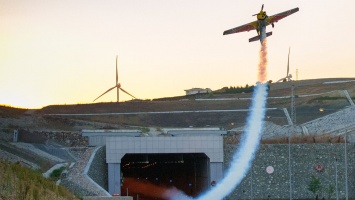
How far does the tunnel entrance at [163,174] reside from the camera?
7456 cm

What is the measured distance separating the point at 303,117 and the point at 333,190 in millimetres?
46175

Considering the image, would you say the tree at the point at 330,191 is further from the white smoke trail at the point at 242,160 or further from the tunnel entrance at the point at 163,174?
the tunnel entrance at the point at 163,174

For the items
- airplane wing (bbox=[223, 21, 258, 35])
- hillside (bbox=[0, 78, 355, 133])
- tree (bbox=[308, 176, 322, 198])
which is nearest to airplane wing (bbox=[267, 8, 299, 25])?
airplane wing (bbox=[223, 21, 258, 35])

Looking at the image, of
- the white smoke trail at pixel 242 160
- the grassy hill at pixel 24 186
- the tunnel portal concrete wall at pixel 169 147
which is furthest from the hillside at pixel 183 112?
the grassy hill at pixel 24 186

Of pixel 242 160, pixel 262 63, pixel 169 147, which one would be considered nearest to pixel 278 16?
pixel 262 63

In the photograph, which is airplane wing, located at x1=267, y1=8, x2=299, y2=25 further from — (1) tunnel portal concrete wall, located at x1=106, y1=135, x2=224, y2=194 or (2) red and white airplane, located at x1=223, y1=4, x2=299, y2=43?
(1) tunnel portal concrete wall, located at x1=106, y1=135, x2=224, y2=194

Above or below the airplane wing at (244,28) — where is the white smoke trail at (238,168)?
below

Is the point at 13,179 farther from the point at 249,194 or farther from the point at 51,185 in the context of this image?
the point at 249,194

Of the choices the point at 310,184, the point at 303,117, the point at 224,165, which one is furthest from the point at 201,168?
the point at 303,117

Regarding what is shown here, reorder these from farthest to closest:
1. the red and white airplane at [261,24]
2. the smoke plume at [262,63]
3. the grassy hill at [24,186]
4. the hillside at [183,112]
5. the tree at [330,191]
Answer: the hillside at [183,112] < the red and white airplane at [261,24] < the smoke plume at [262,63] < the tree at [330,191] < the grassy hill at [24,186]

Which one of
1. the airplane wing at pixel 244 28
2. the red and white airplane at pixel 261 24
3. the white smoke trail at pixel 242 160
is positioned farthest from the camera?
the airplane wing at pixel 244 28

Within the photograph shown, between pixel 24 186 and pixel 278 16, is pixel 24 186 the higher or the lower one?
the lower one

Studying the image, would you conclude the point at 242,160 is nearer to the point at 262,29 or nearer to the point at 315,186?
the point at 315,186

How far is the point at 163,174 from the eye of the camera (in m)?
87.1
